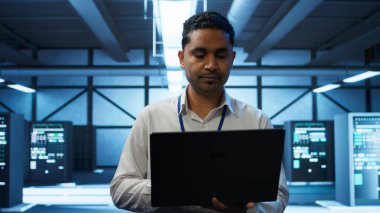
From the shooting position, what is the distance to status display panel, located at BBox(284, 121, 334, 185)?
7113 mm

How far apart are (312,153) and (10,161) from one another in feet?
16.8

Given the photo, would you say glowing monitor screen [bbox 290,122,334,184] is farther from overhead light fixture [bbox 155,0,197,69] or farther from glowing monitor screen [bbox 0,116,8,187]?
glowing monitor screen [bbox 0,116,8,187]

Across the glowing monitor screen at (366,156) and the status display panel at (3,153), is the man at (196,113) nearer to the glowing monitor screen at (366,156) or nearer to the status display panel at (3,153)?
the glowing monitor screen at (366,156)

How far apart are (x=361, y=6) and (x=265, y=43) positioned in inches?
86.4

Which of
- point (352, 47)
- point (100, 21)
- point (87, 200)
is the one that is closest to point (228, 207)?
point (87, 200)

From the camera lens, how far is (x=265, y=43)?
8.86 metres

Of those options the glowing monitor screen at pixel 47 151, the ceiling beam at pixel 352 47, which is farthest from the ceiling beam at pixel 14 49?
the ceiling beam at pixel 352 47

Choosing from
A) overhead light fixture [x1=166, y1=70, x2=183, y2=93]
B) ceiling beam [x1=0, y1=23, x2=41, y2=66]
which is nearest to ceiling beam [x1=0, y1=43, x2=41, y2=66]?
ceiling beam [x1=0, y1=23, x2=41, y2=66]

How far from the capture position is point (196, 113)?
132 cm

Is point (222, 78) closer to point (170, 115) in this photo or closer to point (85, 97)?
point (170, 115)

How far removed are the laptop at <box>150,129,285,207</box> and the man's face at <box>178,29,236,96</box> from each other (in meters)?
0.25

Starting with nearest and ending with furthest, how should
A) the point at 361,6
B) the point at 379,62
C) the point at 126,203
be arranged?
the point at 126,203
the point at 361,6
the point at 379,62

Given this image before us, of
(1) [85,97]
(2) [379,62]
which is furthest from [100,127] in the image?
(2) [379,62]

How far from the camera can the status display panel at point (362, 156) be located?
539cm
